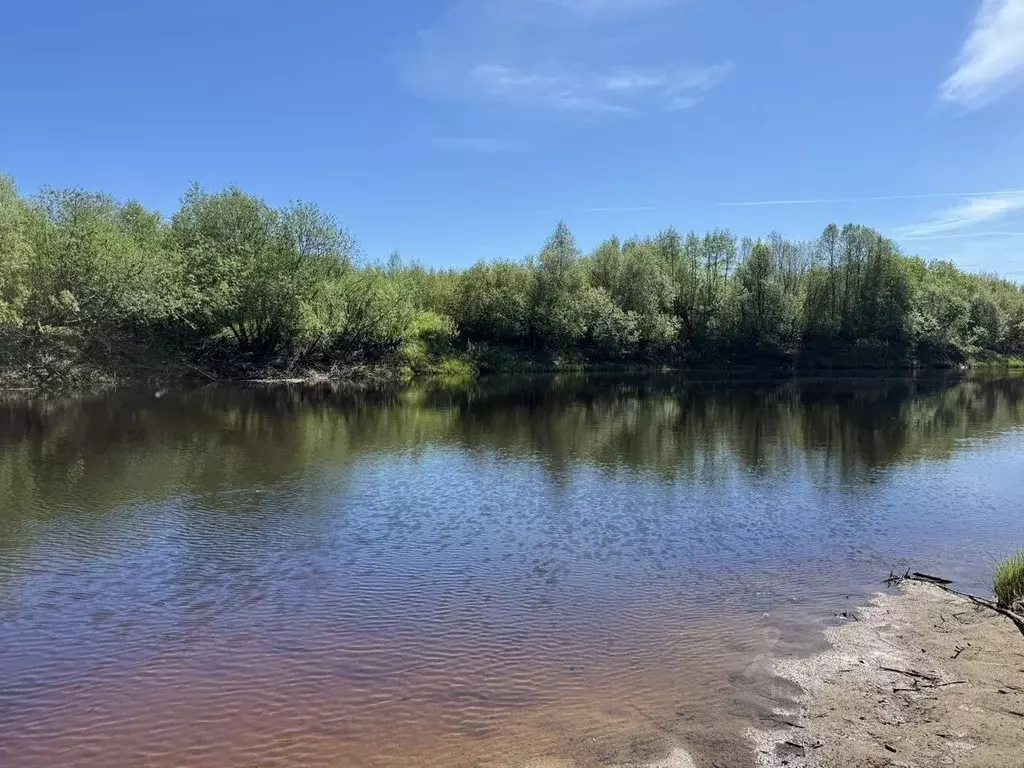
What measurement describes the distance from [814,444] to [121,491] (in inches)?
1046

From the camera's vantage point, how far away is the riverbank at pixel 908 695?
7.16 m

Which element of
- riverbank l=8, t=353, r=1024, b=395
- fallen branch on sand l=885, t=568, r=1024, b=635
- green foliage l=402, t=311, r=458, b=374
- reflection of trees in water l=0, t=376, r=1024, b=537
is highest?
green foliage l=402, t=311, r=458, b=374

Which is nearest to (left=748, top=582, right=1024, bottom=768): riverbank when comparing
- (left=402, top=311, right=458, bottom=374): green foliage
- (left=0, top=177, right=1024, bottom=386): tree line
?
(left=0, top=177, right=1024, bottom=386): tree line

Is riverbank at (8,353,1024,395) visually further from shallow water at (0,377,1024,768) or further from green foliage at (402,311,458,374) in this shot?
shallow water at (0,377,1024,768)

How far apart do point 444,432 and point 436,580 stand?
66.2 ft

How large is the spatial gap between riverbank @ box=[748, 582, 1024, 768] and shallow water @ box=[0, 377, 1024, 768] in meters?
0.53

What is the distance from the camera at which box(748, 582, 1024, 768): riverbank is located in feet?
23.5

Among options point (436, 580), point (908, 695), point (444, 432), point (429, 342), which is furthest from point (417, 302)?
point (908, 695)

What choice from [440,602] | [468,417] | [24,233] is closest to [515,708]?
[440,602]

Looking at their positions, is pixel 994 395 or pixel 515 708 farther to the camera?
pixel 994 395

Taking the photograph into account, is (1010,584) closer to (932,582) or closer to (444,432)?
(932,582)

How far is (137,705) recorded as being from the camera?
868cm

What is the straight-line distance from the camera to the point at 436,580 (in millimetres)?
13211

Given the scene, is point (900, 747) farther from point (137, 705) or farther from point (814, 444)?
point (814, 444)
